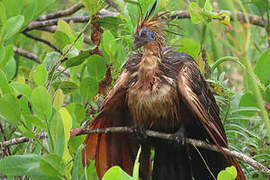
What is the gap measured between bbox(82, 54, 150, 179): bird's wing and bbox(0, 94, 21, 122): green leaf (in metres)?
0.57

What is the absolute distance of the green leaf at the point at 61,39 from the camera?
2500 millimetres

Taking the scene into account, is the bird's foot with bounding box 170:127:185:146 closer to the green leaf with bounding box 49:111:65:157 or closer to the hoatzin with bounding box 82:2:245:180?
the hoatzin with bounding box 82:2:245:180

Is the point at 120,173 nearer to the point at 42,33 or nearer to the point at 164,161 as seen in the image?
the point at 164,161

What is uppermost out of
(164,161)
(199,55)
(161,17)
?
(161,17)

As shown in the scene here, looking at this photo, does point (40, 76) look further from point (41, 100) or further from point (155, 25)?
point (155, 25)

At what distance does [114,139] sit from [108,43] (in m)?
0.53

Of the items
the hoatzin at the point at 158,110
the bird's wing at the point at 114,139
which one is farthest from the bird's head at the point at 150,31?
the bird's wing at the point at 114,139

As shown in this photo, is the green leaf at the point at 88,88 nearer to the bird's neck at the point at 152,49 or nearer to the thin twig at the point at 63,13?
the bird's neck at the point at 152,49

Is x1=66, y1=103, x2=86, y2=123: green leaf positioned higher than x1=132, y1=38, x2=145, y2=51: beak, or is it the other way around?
x1=132, y1=38, x2=145, y2=51: beak

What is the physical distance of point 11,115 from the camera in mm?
1871

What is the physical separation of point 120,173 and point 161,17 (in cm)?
148

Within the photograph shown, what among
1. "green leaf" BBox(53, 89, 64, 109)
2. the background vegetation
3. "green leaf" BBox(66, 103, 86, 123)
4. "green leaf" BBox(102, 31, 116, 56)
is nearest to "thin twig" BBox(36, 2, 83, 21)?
the background vegetation

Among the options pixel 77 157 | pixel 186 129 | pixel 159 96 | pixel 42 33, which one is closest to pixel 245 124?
pixel 186 129

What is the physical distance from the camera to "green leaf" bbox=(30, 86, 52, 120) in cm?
170
